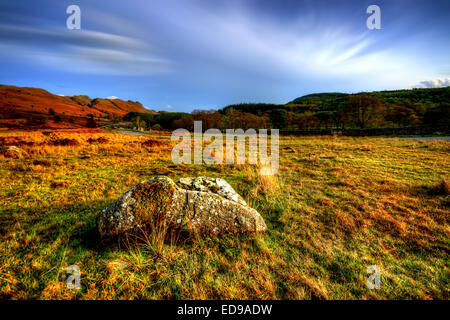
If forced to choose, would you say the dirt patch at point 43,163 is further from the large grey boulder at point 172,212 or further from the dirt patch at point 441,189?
the dirt patch at point 441,189

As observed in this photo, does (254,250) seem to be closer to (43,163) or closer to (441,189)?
(441,189)

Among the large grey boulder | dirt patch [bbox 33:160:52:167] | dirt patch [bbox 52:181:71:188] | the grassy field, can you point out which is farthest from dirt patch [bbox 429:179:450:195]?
dirt patch [bbox 33:160:52:167]

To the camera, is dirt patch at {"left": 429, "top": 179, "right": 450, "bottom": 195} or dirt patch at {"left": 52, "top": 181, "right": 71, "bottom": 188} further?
dirt patch at {"left": 52, "top": 181, "right": 71, "bottom": 188}

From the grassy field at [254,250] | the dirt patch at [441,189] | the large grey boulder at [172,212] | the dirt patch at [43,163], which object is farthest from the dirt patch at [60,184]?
the dirt patch at [441,189]

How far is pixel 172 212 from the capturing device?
3656mm

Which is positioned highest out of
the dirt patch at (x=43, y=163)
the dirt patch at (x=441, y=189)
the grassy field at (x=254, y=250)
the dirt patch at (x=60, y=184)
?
the dirt patch at (x=43, y=163)

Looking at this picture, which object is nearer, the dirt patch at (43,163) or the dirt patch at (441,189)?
the dirt patch at (441,189)

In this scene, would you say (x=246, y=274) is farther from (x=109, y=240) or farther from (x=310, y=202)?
(x=310, y=202)

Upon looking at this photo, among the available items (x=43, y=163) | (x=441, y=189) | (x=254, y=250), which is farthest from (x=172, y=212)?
(x=43, y=163)

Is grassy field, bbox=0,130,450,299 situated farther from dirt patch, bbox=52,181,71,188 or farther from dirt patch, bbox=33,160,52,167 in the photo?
dirt patch, bbox=33,160,52,167

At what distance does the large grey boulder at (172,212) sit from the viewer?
3471mm

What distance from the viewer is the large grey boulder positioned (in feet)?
11.4
